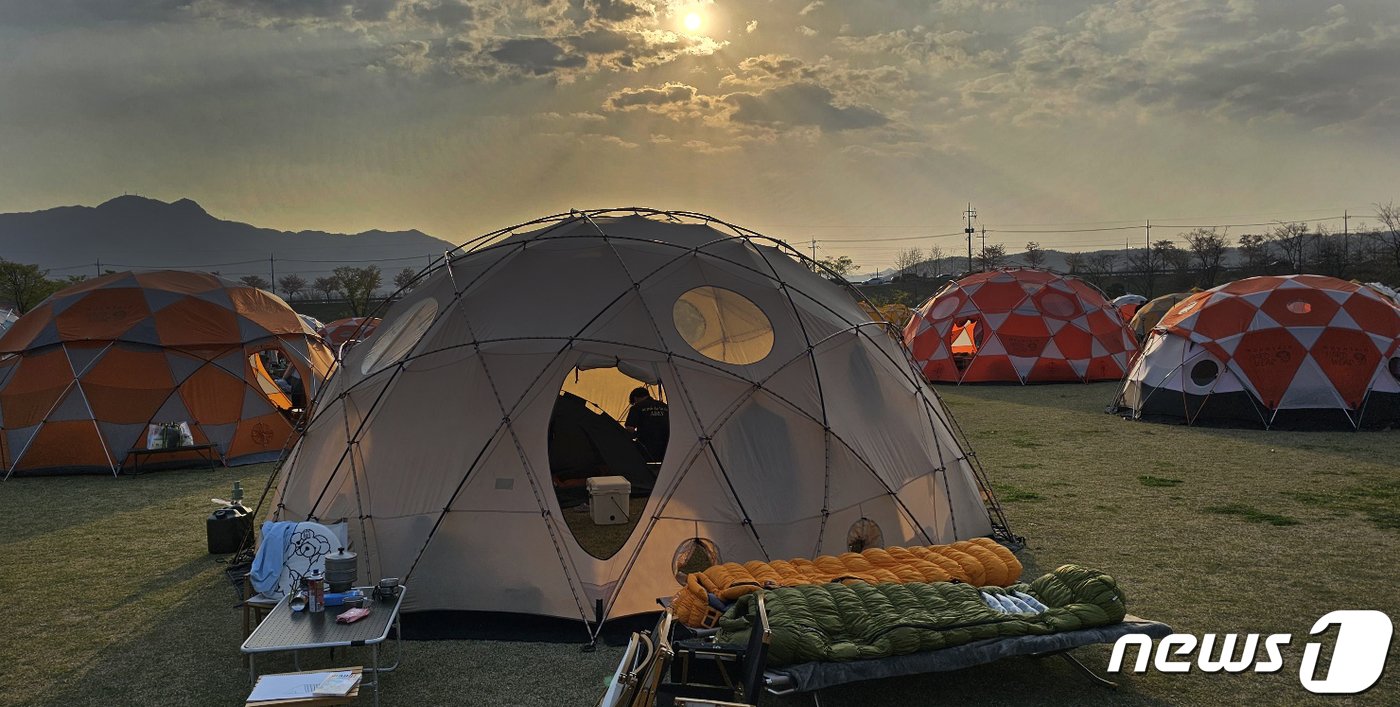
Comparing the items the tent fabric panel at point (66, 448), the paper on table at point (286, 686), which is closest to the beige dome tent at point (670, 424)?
the paper on table at point (286, 686)

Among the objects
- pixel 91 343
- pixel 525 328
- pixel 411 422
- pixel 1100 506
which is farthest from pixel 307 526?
pixel 91 343

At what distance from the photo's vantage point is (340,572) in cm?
630

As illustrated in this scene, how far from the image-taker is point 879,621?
18.3 feet

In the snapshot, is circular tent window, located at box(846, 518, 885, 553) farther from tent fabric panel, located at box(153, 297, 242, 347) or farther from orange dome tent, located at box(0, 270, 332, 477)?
tent fabric panel, located at box(153, 297, 242, 347)

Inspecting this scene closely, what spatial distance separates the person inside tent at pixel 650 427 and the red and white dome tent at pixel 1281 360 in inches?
422

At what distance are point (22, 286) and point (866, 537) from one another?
62.1m

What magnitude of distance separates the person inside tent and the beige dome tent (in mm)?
3992

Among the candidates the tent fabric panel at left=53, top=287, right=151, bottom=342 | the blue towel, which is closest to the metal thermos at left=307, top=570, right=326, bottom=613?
the blue towel

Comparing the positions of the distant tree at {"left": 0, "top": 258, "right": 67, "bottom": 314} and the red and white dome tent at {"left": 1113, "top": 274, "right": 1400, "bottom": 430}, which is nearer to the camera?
the red and white dome tent at {"left": 1113, "top": 274, "right": 1400, "bottom": 430}

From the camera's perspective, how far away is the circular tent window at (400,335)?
848 cm

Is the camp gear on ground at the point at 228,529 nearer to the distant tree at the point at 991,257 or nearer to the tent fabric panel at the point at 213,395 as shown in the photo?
the tent fabric panel at the point at 213,395

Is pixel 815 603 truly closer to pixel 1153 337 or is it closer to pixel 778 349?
pixel 778 349

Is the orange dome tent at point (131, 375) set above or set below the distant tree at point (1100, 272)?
below

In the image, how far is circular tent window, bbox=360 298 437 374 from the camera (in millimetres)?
8477
